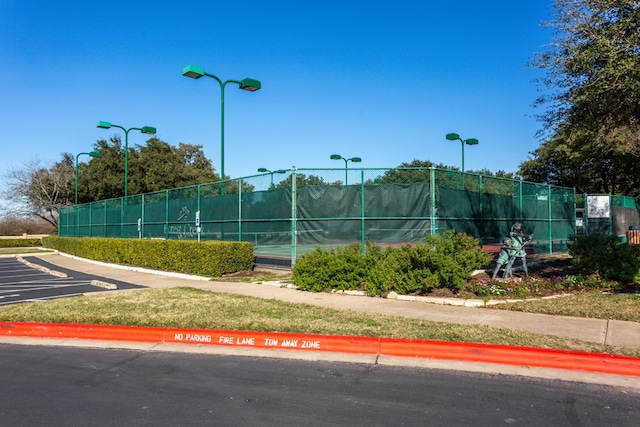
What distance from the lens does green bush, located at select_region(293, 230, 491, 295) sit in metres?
10.4

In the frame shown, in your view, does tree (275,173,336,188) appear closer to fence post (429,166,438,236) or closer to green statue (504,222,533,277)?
fence post (429,166,438,236)

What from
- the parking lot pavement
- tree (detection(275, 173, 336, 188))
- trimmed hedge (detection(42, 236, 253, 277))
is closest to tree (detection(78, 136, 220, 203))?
trimmed hedge (detection(42, 236, 253, 277))

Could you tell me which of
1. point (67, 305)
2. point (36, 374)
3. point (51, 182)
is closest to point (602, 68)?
point (36, 374)

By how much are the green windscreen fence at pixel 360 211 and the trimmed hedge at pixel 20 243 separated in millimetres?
32626

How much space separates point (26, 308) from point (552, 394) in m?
9.26

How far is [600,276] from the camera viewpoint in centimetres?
1162

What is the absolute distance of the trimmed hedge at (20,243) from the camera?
4672 cm

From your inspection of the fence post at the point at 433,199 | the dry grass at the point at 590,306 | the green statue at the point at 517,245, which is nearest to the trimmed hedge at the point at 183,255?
the fence post at the point at 433,199

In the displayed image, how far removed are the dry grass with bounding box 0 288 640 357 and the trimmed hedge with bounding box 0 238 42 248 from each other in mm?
42677

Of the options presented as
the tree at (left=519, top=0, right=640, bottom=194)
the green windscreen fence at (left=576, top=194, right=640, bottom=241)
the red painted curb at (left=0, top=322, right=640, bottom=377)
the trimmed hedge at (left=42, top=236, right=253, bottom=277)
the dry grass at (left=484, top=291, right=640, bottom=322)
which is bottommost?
the red painted curb at (left=0, top=322, right=640, bottom=377)

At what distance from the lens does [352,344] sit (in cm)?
674

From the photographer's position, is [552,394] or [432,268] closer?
[552,394]

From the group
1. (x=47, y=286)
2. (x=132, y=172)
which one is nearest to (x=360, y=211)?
(x=47, y=286)

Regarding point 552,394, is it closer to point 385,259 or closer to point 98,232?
point 385,259
